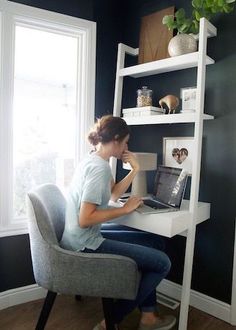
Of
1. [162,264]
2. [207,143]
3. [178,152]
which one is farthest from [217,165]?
[162,264]

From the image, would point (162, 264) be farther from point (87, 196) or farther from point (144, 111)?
point (144, 111)

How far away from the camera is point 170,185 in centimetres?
201

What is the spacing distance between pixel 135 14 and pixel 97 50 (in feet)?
1.50

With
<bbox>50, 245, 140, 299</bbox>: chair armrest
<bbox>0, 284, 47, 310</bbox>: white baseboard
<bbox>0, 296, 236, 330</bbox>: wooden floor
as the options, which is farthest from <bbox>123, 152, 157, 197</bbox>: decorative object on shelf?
<bbox>0, 284, 47, 310</bbox>: white baseboard

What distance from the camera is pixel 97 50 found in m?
2.41

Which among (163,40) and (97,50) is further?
(97,50)

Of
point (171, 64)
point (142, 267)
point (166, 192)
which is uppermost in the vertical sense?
point (171, 64)

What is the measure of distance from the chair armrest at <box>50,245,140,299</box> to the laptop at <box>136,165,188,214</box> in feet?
1.27

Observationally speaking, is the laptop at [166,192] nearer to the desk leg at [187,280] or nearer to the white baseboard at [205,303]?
the desk leg at [187,280]

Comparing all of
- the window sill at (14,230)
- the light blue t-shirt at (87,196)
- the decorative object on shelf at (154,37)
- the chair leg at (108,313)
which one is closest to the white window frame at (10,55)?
the window sill at (14,230)

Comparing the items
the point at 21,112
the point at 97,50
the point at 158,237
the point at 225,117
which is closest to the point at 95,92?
the point at 97,50

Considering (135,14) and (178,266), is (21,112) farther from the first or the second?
(178,266)

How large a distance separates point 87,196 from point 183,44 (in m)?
1.16

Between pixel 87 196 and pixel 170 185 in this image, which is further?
pixel 170 185
